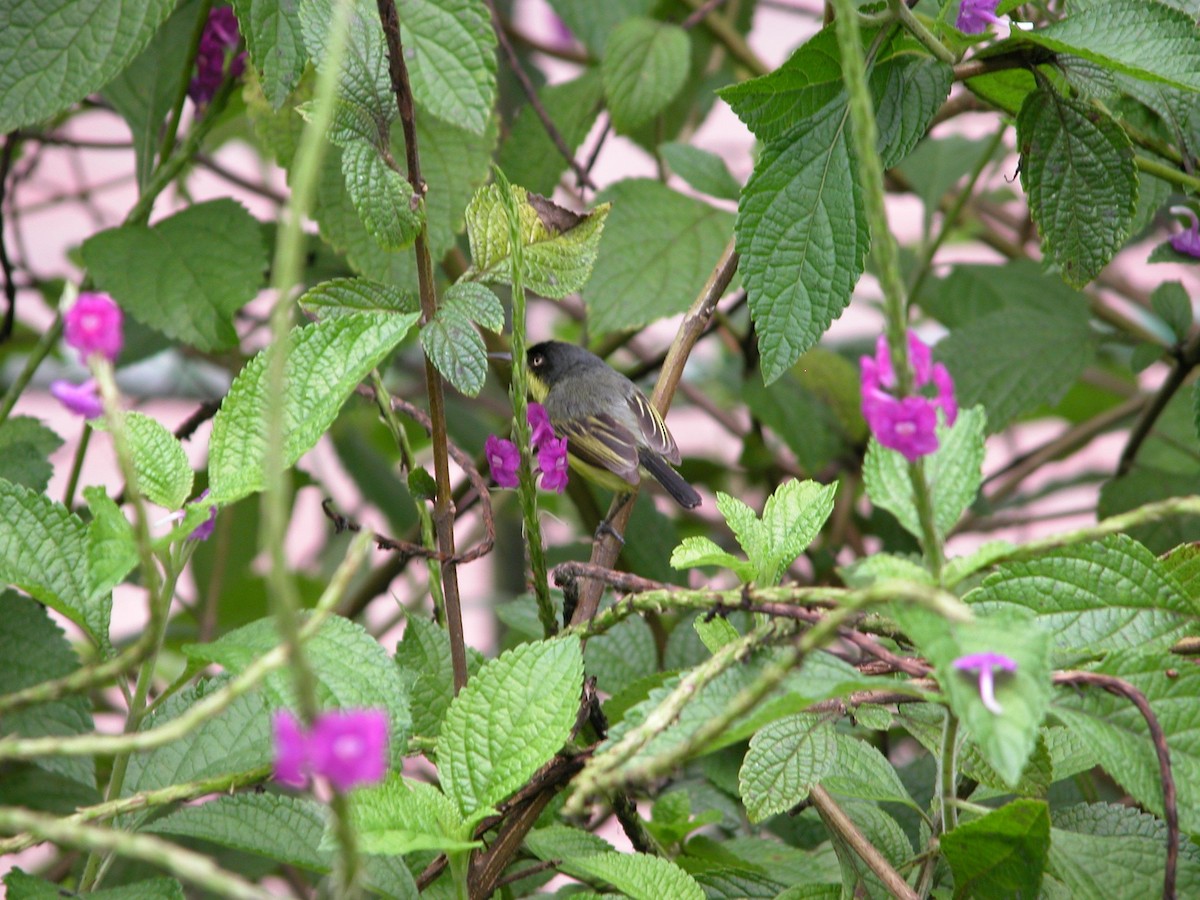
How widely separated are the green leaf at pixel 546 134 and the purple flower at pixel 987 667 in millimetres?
1436

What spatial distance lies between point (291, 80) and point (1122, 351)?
2.45 metres

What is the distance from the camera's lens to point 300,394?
3.35ft

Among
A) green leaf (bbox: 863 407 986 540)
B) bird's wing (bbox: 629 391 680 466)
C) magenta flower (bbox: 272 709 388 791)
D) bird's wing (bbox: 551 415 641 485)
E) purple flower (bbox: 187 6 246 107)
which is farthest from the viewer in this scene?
bird's wing (bbox: 551 415 641 485)

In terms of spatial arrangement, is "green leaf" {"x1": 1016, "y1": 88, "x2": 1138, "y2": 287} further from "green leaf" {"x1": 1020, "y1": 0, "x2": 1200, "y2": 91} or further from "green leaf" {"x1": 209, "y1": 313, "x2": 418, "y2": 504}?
"green leaf" {"x1": 209, "y1": 313, "x2": 418, "y2": 504}

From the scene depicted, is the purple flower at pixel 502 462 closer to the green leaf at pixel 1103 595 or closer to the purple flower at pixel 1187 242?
the green leaf at pixel 1103 595

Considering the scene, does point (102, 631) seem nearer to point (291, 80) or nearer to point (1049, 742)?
point (291, 80)

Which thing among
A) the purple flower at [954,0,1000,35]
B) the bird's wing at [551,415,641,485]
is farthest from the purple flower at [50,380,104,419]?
the bird's wing at [551,415,641,485]

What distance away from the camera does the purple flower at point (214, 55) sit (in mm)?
1802

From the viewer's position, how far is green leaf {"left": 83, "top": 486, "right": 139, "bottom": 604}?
36.0 inches

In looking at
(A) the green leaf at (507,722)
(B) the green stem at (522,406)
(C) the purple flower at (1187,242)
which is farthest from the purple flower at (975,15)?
(A) the green leaf at (507,722)

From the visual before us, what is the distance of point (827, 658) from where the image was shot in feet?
2.87

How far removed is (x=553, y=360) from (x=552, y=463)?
1278 millimetres

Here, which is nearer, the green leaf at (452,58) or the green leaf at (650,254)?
the green leaf at (452,58)

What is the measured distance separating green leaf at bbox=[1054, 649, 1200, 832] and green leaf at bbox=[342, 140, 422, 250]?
0.66 m
